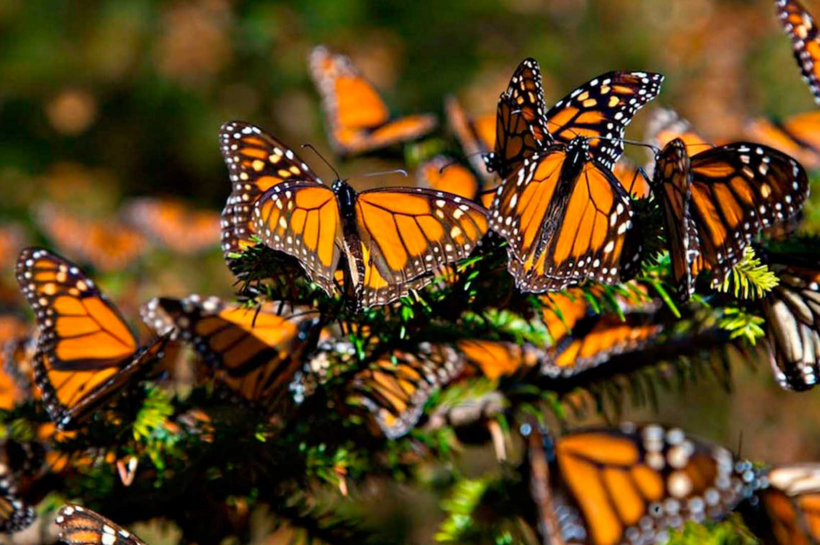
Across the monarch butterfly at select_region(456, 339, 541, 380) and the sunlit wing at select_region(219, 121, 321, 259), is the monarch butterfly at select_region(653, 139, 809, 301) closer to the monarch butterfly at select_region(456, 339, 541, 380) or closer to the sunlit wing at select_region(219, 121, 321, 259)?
the monarch butterfly at select_region(456, 339, 541, 380)

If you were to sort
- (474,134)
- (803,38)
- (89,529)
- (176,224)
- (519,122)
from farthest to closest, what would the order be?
(176,224) → (474,134) → (803,38) → (519,122) → (89,529)

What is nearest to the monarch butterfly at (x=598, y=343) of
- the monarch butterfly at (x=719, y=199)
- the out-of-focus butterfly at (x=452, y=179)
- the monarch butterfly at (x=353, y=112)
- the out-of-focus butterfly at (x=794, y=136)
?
the monarch butterfly at (x=719, y=199)

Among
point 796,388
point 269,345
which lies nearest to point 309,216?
point 269,345

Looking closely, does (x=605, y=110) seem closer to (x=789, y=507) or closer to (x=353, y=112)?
(x=789, y=507)

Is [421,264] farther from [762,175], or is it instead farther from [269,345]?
[762,175]

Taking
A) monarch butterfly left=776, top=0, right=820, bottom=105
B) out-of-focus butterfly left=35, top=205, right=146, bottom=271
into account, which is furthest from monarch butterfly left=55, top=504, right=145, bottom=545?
out-of-focus butterfly left=35, top=205, right=146, bottom=271

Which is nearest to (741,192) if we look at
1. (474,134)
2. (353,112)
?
(474,134)

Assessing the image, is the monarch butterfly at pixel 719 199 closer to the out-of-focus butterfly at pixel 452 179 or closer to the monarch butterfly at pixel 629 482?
the monarch butterfly at pixel 629 482
